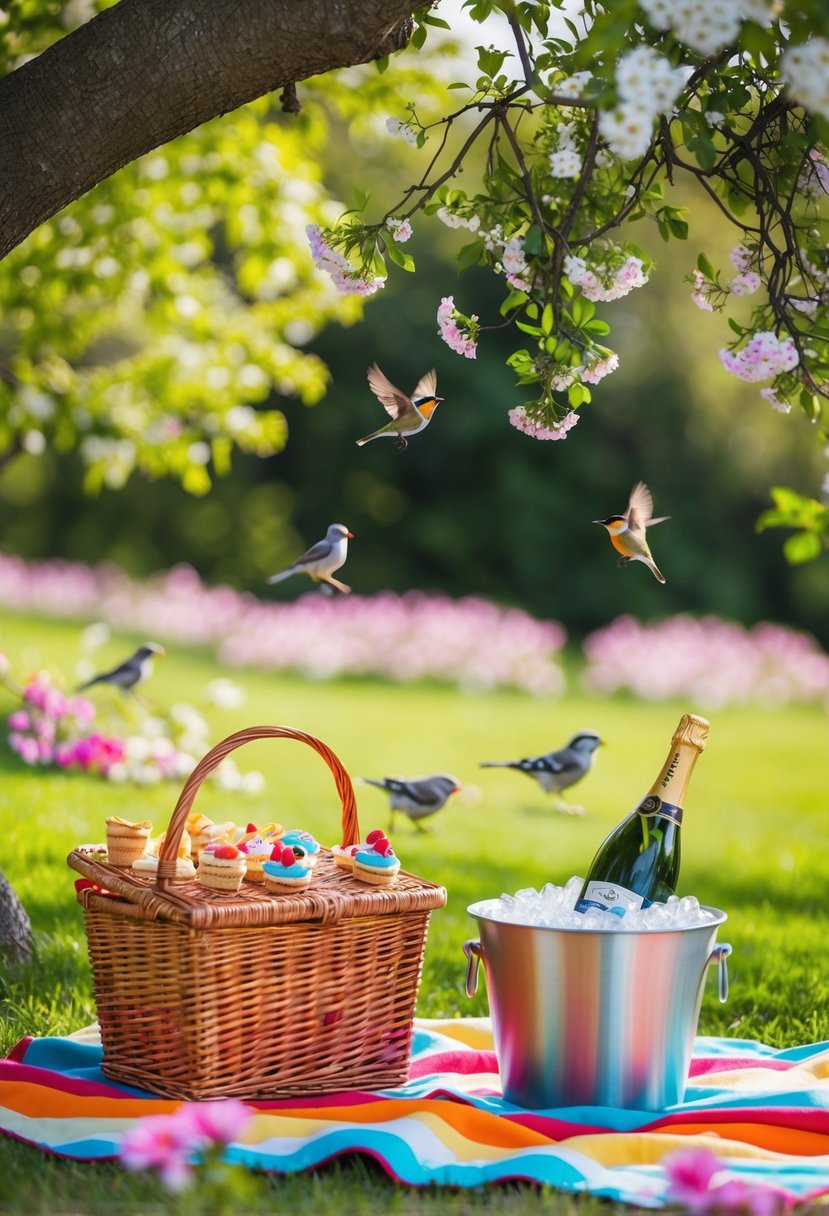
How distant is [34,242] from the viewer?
17.4 feet

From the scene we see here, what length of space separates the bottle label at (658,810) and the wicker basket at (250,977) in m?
0.56

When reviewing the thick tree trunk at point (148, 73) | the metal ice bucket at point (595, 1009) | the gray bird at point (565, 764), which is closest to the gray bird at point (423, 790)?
the gray bird at point (565, 764)

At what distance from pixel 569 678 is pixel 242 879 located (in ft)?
30.3

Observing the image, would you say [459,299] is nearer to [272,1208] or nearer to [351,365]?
[351,365]

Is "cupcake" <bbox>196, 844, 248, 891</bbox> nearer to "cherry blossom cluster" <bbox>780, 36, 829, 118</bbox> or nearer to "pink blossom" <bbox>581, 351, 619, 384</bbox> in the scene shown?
"pink blossom" <bbox>581, 351, 619, 384</bbox>

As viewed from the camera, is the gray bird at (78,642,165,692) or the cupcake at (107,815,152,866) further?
the gray bird at (78,642,165,692)

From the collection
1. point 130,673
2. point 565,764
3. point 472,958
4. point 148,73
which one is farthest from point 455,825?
point 148,73

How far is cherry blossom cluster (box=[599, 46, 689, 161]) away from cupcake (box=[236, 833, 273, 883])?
1.38 metres

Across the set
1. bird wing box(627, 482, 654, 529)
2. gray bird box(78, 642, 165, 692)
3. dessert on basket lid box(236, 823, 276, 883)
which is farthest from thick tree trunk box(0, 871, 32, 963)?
bird wing box(627, 482, 654, 529)

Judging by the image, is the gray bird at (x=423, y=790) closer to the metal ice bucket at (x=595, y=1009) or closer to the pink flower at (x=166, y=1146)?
the metal ice bucket at (x=595, y=1009)

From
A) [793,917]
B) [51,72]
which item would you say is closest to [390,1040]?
[51,72]

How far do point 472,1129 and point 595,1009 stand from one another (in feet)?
0.97

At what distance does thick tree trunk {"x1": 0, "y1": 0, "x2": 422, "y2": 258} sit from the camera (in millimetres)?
2350

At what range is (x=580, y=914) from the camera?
248 cm
